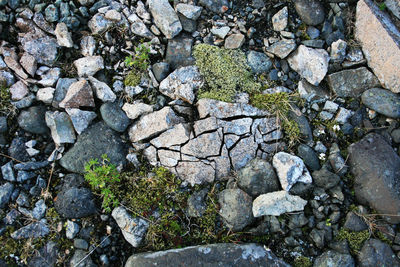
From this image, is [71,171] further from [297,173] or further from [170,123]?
[297,173]

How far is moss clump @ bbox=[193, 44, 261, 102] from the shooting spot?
3980 mm

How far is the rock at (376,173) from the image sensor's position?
3.50 m

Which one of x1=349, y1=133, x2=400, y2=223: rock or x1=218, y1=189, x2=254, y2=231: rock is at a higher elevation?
x1=349, y1=133, x2=400, y2=223: rock

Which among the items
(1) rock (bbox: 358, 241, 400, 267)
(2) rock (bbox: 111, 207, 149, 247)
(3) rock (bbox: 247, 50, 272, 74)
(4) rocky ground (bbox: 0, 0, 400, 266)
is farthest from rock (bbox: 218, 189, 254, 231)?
(3) rock (bbox: 247, 50, 272, 74)

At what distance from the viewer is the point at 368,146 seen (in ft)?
12.4

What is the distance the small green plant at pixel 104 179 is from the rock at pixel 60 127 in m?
0.49

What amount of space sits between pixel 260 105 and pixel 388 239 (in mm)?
2090

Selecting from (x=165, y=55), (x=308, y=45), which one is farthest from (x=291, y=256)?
(x=165, y=55)

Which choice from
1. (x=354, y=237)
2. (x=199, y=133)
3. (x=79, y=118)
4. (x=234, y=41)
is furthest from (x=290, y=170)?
(x=79, y=118)

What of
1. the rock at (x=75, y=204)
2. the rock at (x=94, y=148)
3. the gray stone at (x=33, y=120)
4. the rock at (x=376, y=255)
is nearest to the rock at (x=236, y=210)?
the rock at (x=376, y=255)

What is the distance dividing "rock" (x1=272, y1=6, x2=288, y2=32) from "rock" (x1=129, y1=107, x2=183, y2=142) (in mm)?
1857

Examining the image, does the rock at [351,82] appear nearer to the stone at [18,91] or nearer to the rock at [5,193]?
the stone at [18,91]

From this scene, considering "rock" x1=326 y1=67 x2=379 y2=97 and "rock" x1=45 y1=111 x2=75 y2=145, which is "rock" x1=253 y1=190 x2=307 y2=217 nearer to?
"rock" x1=326 y1=67 x2=379 y2=97

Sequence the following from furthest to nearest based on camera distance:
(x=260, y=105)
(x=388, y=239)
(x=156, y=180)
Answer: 1. (x=260, y=105)
2. (x=156, y=180)
3. (x=388, y=239)
